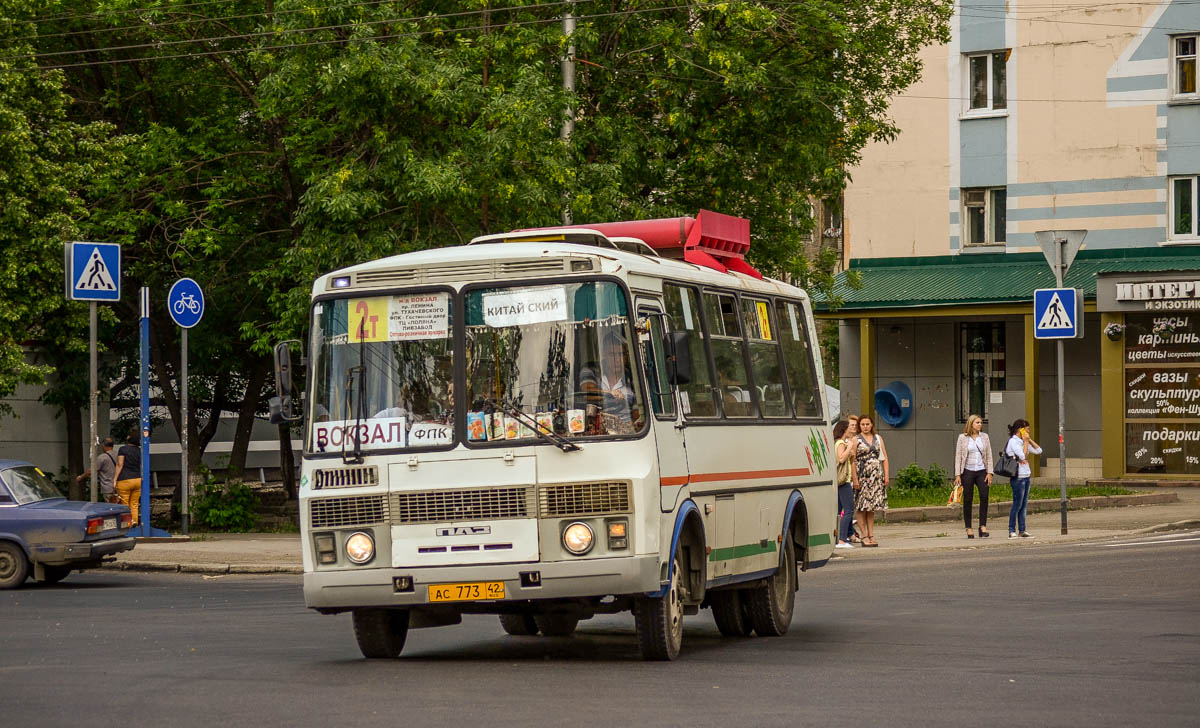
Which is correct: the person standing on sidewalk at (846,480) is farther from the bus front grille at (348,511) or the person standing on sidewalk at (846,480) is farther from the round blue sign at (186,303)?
the bus front grille at (348,511)

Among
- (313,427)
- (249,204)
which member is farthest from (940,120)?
(313,427)

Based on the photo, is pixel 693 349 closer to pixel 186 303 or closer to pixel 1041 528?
pixel 186 303

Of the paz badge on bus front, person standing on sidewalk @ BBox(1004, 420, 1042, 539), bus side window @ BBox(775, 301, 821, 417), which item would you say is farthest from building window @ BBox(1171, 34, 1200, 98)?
the paz badge on bus front

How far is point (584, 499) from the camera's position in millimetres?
11578

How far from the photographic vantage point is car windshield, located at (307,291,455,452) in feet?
39.0

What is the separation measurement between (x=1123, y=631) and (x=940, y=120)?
27.9m

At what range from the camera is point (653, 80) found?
28.3 meters

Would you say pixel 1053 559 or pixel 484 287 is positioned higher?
pixel 484 287

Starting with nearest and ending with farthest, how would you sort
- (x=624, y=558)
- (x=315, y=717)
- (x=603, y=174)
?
(x=315, y=717) < (x=624, y=558) < (x=603, y=174)

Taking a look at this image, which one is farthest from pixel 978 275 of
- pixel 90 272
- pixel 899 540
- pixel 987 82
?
pixel 90 272

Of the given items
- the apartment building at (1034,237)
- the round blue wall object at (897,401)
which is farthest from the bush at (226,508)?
the round blue wall object at (897,401)

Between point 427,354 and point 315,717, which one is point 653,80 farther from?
point 315,717

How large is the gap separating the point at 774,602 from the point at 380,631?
3.39 m

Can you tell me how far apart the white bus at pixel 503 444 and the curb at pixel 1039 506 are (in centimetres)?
1616
